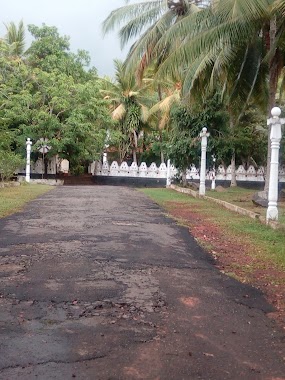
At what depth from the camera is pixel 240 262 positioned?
23.5ft

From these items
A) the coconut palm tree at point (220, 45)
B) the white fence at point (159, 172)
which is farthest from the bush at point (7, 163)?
the white fence at point (159, 172)

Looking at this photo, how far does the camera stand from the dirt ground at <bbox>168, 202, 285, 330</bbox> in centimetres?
536

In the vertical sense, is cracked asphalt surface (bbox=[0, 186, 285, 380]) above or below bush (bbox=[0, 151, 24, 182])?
below

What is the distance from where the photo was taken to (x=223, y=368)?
3.35 meters

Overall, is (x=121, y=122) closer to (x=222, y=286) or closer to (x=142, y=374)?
(x=222, y=286)

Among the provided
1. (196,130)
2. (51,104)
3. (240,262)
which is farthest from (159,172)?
(240,262)

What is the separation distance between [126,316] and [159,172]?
101 ft

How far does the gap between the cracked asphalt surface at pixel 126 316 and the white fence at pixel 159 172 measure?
24.7m

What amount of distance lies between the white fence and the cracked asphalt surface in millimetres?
24730

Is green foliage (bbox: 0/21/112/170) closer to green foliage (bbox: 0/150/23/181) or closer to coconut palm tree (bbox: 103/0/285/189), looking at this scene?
green foliage (bbox: 0/150/23/181)

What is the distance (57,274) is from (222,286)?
6.49 feet

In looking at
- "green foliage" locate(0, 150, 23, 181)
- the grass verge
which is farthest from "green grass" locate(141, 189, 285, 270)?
"green foliage" locate(0, 150, 23, 181)

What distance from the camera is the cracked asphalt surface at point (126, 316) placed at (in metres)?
3.33

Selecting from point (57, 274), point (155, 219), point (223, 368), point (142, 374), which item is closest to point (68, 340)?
point (142, 374)
